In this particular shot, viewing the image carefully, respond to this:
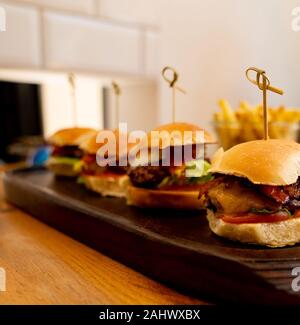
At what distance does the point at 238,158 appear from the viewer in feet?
3.68

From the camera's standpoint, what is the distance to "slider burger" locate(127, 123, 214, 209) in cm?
147

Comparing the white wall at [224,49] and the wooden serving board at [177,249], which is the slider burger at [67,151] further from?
the white wall at [224,49]

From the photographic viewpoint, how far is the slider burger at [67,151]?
7.23 ft

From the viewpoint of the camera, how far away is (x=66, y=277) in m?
1.14

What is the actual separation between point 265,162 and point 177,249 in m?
0.33

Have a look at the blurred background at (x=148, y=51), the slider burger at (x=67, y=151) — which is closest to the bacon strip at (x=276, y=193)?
the slider burger at (x=67, y=151)

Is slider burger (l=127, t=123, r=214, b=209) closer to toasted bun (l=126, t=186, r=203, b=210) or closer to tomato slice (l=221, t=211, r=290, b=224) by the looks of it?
toasted bun (l=126, t=186, r=203, b=210)

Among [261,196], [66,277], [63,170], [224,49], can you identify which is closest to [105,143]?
[63,170]

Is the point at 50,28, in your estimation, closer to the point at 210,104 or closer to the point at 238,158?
the point at 210,104

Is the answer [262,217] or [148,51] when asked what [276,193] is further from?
[148,51]

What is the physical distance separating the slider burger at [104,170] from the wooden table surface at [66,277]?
327 millimetres

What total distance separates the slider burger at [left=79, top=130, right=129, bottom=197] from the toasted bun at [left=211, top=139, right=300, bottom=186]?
63cm

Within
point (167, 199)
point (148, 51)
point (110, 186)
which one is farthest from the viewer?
point (148, 51)
